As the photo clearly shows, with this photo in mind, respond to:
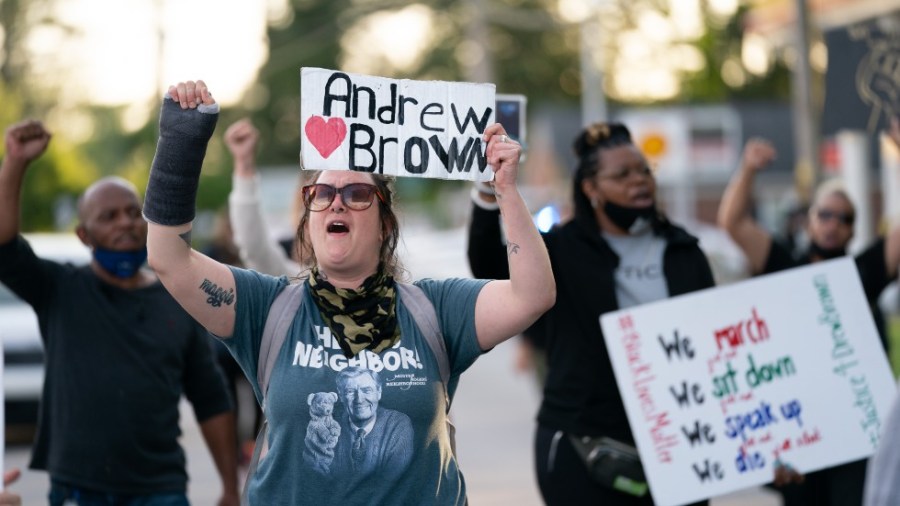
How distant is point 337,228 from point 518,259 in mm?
480

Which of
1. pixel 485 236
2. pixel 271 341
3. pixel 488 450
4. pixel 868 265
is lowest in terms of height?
pixel 488 450

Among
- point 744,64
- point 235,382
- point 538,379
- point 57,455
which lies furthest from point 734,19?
point 57,455

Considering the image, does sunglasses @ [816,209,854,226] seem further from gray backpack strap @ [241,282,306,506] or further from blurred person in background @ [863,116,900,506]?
blurred person in background @ [863,116,900,506]

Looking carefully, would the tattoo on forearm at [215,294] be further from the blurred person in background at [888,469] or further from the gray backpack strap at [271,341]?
the blurred person in background at [888,469]

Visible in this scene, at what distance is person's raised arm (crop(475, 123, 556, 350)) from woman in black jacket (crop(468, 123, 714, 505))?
1.35 meters

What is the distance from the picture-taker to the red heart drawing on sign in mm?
3934

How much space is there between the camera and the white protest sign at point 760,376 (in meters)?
5.59

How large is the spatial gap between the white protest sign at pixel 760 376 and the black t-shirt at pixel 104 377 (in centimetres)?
167

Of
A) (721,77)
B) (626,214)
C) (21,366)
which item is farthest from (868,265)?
(721,77)

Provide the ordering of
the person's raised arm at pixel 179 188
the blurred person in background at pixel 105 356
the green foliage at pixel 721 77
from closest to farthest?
the person's raised arm at pixel 179 188, the blurred person in background at pixel 105 356, the green foliage at pixel 721 77

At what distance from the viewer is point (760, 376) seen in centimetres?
589

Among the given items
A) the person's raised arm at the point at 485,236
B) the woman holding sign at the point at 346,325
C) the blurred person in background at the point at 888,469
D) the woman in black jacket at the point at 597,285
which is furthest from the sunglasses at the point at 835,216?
the blurred person in background at the point at 888,469

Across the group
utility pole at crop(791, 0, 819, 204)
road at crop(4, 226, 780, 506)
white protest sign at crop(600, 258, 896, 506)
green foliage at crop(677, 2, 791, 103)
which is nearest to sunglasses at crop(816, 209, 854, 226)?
white protest sign at crop(600, 258, 896, 506)

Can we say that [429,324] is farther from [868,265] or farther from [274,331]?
[868,265]
